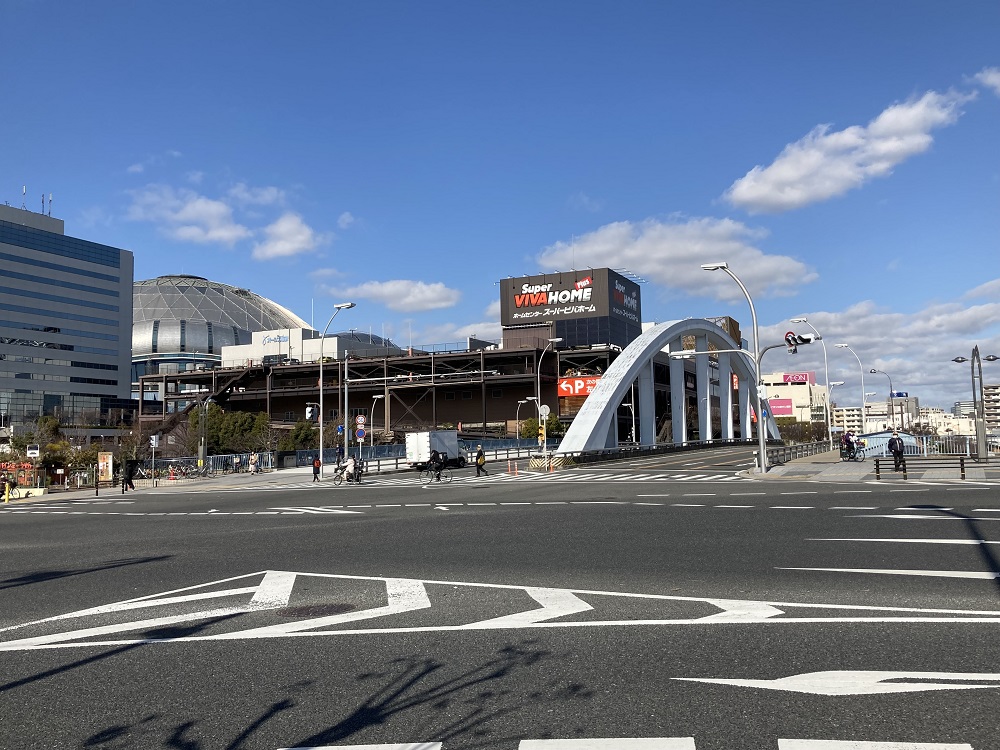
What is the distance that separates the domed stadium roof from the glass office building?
12.5m

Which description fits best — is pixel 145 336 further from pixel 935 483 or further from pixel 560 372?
pixel 935 483

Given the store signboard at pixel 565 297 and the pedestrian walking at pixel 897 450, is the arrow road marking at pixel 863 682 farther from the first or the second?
the store signboard at pixel 565 297

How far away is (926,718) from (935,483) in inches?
952

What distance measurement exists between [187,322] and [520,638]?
161 metres

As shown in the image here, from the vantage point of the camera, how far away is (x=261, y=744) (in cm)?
451

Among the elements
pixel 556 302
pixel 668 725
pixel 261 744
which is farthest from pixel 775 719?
pixel 556 302

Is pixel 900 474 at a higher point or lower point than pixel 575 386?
lower

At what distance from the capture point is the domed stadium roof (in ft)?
504

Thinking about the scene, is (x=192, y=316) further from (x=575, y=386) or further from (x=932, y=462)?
(x=932, y=462)

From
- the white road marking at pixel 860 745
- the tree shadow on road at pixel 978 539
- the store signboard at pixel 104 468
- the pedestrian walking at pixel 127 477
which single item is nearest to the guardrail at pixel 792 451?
the tree shadow on road at pixel 978 539

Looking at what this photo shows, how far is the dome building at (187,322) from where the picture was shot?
15325 centimetres

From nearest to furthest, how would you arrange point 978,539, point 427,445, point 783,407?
point 978,539 → point 427,445 → point 783,407

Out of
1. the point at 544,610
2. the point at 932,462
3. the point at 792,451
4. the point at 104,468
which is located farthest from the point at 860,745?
the point at 104,468

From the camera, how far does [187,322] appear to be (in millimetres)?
154750
